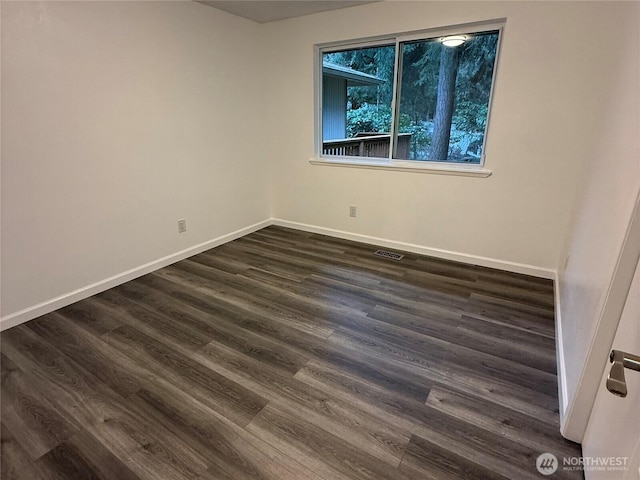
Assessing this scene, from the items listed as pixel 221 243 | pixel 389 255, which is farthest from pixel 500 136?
pixel 221 243

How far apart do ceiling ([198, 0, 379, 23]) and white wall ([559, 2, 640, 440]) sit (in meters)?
2.05

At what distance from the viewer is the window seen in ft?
9.67

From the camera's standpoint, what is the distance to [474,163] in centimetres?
312

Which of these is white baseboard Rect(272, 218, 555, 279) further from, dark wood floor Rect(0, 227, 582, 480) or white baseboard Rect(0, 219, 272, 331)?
white baseboard Rect(0, 219, 272, 331)

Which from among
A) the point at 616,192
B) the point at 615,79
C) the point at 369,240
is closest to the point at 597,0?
the point at 615,79

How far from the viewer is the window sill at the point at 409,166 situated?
120 inches

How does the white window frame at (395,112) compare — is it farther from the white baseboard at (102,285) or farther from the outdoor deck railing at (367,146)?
the white baseboard at (102,285)

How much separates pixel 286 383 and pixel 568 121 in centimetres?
275

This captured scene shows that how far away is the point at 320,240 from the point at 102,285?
2.15 m

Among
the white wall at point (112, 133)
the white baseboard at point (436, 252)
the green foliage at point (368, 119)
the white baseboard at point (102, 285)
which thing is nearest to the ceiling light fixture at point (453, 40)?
the green foliage at point (368, 119)

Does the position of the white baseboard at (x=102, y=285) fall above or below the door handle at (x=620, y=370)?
below

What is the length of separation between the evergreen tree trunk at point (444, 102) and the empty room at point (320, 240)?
0.02m

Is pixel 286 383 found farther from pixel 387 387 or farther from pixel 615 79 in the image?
pixel 615 79

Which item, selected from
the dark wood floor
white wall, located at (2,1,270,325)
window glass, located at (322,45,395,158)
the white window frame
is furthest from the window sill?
white wall, located at (2,1,270,325)
